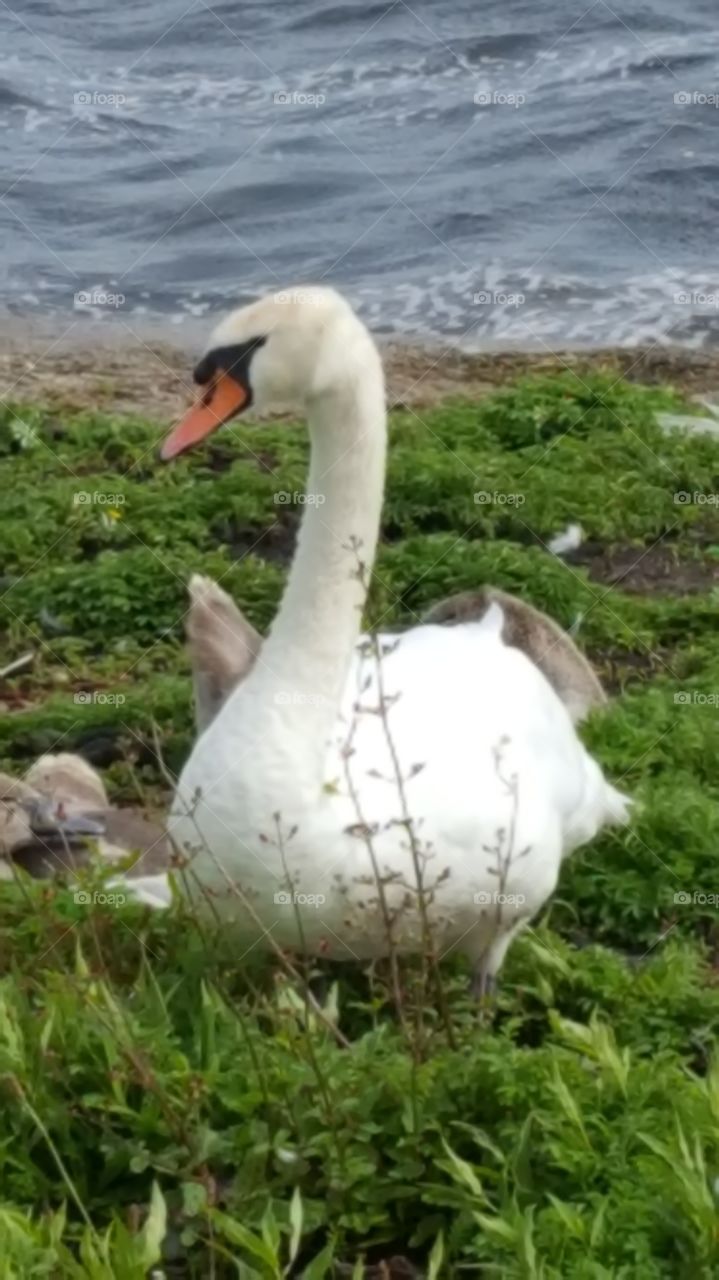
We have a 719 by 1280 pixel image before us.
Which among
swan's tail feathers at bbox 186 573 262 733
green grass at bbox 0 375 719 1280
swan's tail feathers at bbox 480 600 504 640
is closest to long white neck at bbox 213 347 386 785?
green grass at bbox 0 375 719 1280

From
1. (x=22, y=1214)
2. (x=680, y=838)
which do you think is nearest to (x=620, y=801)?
(x=680, y=838)

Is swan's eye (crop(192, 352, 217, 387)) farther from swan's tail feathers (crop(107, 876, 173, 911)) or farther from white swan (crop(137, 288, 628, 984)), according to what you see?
swan's tail feathers (crop(107, 876, 173, 911))

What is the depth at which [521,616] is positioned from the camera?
6.39 m

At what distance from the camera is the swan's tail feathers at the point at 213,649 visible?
18.5 ft

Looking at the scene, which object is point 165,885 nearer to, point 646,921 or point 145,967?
point 145,967


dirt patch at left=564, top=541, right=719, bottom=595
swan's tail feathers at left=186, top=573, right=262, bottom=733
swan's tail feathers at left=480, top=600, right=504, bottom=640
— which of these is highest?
swan's tail feathers at left=186, top=573, right=262, bottom=733

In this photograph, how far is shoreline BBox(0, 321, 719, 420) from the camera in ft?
33.1

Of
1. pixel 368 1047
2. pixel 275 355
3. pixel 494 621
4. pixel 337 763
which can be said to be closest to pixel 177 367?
pixel 494 621

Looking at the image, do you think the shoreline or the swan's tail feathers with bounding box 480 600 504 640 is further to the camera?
the shoreline

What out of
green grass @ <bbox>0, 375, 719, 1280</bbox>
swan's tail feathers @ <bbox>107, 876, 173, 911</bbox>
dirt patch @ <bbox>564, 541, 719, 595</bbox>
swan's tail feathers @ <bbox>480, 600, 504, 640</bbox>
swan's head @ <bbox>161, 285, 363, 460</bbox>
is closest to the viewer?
green grass @ <bbox>0, 375, 719, 1280</bbox>

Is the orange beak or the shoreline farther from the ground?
the orange beak

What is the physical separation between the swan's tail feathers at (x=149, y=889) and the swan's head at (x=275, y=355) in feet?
2.92

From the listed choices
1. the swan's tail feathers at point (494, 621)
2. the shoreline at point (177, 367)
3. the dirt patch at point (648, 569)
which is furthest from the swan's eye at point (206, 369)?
the shoreline at point (177, 367)

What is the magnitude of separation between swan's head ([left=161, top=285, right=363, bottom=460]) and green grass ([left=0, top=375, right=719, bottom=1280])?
0.74 metres
